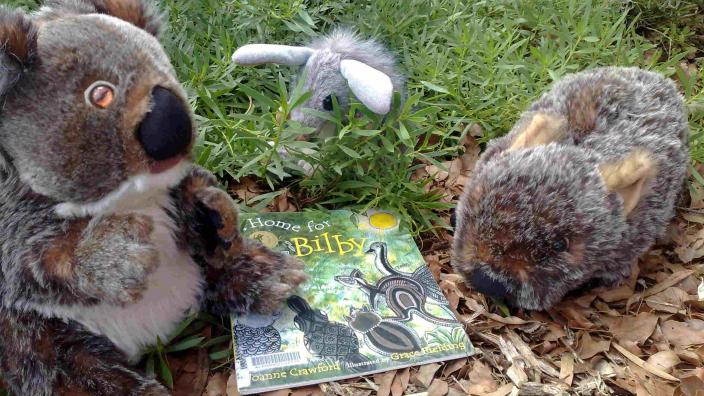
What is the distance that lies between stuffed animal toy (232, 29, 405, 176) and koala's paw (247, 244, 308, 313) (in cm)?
45

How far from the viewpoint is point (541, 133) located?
1580 millimetres

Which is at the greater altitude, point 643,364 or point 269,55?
point 269,55

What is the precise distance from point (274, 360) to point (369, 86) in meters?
0.77

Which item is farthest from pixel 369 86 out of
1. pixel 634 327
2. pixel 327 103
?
pixel 634 327

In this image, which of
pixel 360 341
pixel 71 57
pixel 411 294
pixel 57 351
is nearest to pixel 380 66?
pixel 411 294

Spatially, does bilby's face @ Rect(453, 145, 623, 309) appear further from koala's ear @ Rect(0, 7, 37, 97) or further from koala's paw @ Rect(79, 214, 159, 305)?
koala's ear @ Rect(0, 7, 37, 97)

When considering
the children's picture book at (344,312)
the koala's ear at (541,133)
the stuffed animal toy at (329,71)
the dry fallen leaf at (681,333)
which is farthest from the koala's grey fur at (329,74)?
the dry fallen leaf at (681,333)

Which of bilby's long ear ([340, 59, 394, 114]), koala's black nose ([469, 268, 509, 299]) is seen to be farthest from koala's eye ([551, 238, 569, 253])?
bilby's long ear ([340, 59, 394, 114])

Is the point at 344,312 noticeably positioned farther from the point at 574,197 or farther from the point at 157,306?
the point at 574,197

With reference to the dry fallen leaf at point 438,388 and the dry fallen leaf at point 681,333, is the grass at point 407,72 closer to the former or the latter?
the dry fallen leaf at point 438,388

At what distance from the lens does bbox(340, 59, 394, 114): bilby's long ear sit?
64.7 inches

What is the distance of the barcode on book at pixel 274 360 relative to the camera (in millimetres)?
1361

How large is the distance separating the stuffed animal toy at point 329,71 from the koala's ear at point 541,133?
0.37 meters

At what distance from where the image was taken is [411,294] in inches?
62.7
